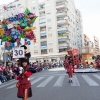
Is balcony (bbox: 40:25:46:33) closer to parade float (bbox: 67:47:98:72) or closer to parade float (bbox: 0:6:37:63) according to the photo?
parade float (bbox: 67:47:98:72)

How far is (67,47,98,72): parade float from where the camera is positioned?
29.6 metres

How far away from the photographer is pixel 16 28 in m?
16.6

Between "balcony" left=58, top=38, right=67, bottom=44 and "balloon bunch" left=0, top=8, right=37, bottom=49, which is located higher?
"balcony" left=58, top=38, right=67, bottom=44

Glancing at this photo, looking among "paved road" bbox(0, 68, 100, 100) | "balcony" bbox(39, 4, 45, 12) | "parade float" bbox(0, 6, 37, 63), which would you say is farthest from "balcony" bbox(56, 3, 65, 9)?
"paved road" bbox(0, 68, 100, 100)

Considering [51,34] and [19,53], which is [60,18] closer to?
[51,34]

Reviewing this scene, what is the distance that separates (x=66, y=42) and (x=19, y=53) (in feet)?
198

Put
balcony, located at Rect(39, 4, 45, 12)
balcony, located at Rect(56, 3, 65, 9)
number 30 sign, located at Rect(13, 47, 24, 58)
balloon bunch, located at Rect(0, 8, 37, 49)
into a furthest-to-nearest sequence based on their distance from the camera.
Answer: balcony, located at Rect(39, 4, 45, 12) < balcony, located at Rect(56, 3, 65, 9) < balloon bunch, located at Rect(0, 8, 37, 49) < number 30 sign, located at Rect(13, 47, 24, 58)

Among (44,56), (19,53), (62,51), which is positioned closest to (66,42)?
(62,51)

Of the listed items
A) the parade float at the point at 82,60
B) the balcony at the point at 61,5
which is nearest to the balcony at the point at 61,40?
the balcony at the point at 61,5

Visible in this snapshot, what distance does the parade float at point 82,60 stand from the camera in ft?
97.0

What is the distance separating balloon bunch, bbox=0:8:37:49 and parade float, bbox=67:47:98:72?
13.6 metres

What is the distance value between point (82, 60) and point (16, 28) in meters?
20.3

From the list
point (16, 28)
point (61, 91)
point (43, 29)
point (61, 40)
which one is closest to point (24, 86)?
point (61, 91)

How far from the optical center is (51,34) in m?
73.4
